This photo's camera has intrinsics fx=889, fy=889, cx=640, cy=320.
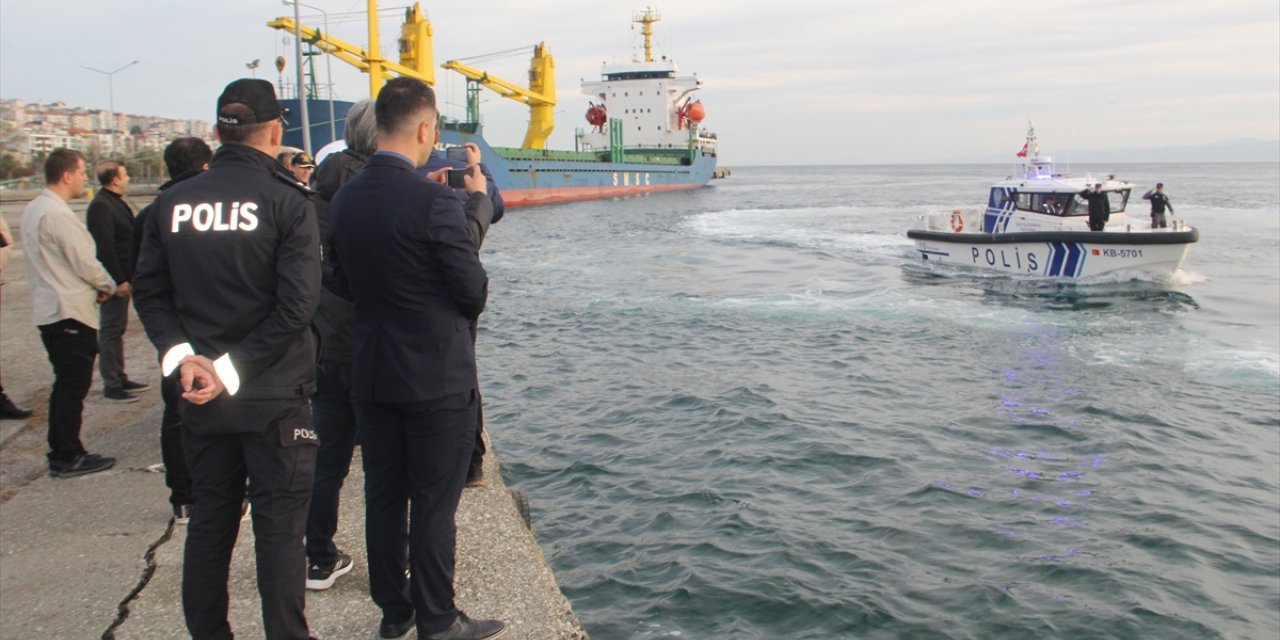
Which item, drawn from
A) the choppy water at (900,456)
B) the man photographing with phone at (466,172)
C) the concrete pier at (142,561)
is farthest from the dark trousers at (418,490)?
the choppy water at (900,456)

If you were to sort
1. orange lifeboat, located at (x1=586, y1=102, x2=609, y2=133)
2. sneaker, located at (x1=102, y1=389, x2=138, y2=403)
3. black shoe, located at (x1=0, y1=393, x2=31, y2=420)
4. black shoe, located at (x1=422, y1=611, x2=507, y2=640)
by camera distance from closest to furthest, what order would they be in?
1. black shoe, located at (x1=422, y1=611, x2=507, y2=640)
2. black shoe, located at (x1=0, y1=393, x2=31, y2=420)
3. sneaker, located at (x1=102, y1=389, x2=138, y2=403)
4. orange lifeboat, located at (x1=586, y1=102, x2=609, y2=133)

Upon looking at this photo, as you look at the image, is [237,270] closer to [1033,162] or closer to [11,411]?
[11,411]

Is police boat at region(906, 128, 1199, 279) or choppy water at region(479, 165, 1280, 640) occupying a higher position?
police boat at region(906, 128, 1199, 279)

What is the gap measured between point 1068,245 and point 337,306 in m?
17.4

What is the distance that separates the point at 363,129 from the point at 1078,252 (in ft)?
56.7

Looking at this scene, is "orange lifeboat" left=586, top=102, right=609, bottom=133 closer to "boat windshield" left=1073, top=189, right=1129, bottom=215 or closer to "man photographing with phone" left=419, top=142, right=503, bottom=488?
"boat windshield" left=1073, top=189, right=1129, bottom=215

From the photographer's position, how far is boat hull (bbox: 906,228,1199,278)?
1708 centimetres

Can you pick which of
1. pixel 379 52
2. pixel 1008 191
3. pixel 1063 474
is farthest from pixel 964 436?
pixel 379 52

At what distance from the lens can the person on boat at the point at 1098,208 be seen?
698 inches

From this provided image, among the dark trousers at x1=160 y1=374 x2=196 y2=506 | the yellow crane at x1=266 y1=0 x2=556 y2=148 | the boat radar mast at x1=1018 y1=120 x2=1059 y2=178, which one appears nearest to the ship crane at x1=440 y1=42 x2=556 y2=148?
the yellow crane at x1=266 y1=0 x2=556 y2=148

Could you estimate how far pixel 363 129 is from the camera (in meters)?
3.40

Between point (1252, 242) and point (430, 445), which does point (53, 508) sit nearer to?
point (430, 445)

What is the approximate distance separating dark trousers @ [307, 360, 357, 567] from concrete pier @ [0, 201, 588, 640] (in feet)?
0.71

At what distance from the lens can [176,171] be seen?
12.5ft
